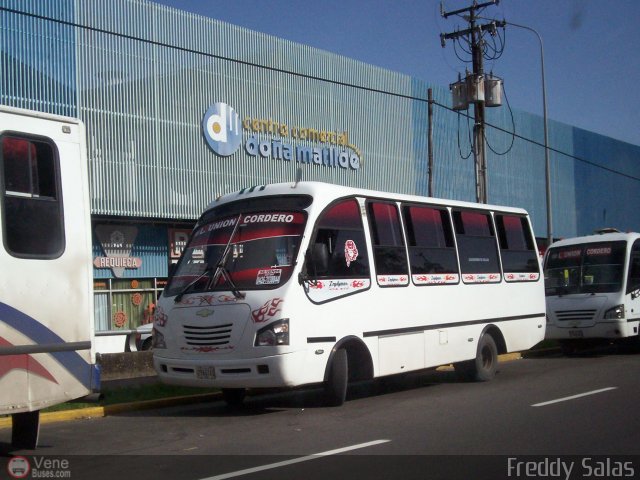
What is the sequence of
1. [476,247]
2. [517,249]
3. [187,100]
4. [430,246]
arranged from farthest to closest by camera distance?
[187,100] < [517,249] < [476,247] < [430,246]

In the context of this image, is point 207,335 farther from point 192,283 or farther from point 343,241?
point 343,241

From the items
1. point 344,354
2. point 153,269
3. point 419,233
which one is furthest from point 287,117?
point 344,354

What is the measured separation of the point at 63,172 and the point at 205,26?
24.3m

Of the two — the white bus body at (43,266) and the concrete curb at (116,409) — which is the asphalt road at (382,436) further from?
the white bus body at (43,266)

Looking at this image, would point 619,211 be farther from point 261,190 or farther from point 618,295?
point 261,190

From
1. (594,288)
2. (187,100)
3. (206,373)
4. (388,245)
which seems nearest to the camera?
(206,373)

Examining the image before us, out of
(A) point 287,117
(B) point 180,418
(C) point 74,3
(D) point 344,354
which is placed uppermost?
(C) point 74,3

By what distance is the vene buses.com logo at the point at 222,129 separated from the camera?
31531 mm

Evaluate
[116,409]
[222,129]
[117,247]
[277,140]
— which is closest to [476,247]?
[116,409]

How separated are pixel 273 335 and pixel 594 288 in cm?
1104

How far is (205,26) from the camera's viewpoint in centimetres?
3133

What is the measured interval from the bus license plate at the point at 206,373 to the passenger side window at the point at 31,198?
332cm

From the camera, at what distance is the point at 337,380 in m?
11.4

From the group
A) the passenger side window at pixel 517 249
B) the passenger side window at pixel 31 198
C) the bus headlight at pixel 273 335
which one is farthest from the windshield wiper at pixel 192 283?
the passenger side window at pixel 517 249
